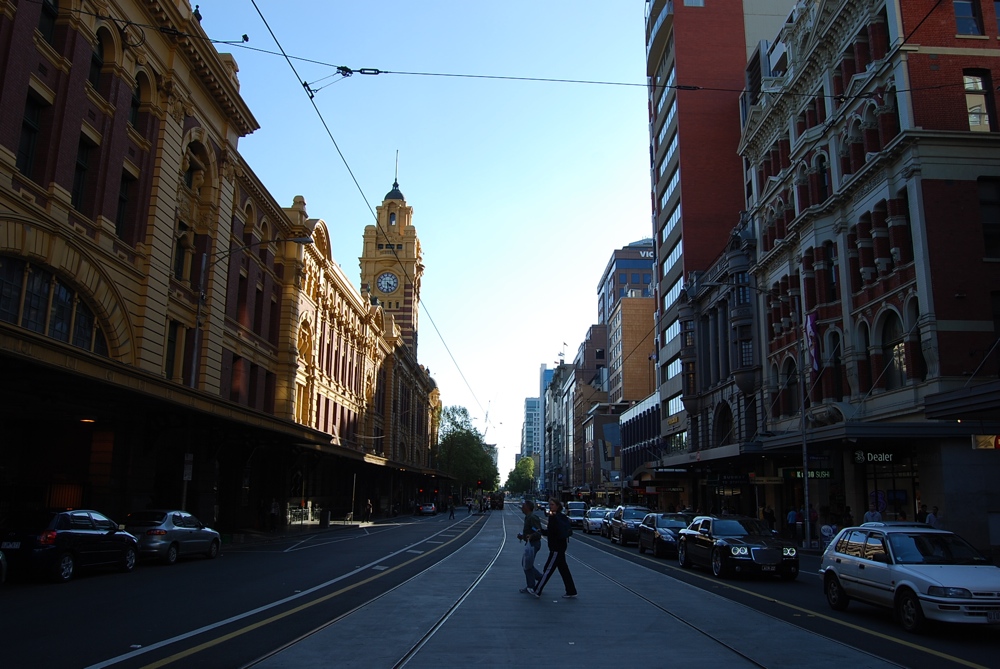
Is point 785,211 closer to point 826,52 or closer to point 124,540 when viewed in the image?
point 826,52

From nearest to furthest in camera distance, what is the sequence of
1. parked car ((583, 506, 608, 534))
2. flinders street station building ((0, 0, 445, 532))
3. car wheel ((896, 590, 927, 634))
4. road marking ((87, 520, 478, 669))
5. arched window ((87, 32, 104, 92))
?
road marking ((87, 520, 478, 669)), car wheel ((896, 590, 927, 634)), flinders street station building ((0, 0, 445, 532)), arched window ((87, 32, 104, 92)), parked car ((583, 506, 608, 534))

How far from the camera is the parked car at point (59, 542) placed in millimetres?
15336

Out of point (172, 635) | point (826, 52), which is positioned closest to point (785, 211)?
point (826, 52)

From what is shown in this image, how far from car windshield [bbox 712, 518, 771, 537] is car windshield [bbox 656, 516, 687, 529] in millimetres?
6591

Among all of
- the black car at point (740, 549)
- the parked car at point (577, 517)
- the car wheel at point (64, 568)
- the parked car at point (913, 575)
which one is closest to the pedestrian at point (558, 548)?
the parked car at point (913, 575)

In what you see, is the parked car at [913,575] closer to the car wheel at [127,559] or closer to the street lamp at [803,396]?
the car wheel at [127,559]

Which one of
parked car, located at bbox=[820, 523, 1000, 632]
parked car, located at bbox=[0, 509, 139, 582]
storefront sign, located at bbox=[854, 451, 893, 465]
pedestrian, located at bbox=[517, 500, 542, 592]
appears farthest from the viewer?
storefront sign, located at bbox=[854, 451, 893, 465]

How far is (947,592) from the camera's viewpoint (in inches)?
410

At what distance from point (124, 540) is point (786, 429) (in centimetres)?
3262

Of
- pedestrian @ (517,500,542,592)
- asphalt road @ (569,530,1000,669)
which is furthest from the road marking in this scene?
asphalt road @ (569,530,1000,669)

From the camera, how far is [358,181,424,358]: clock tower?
109125 millimetres

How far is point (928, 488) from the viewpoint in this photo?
1101 inches

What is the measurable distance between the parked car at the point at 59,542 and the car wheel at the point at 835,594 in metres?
14.8

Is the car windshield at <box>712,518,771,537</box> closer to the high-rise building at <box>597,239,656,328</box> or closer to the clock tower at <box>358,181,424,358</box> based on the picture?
the clock tower at <box>358,181,424,358</box>
